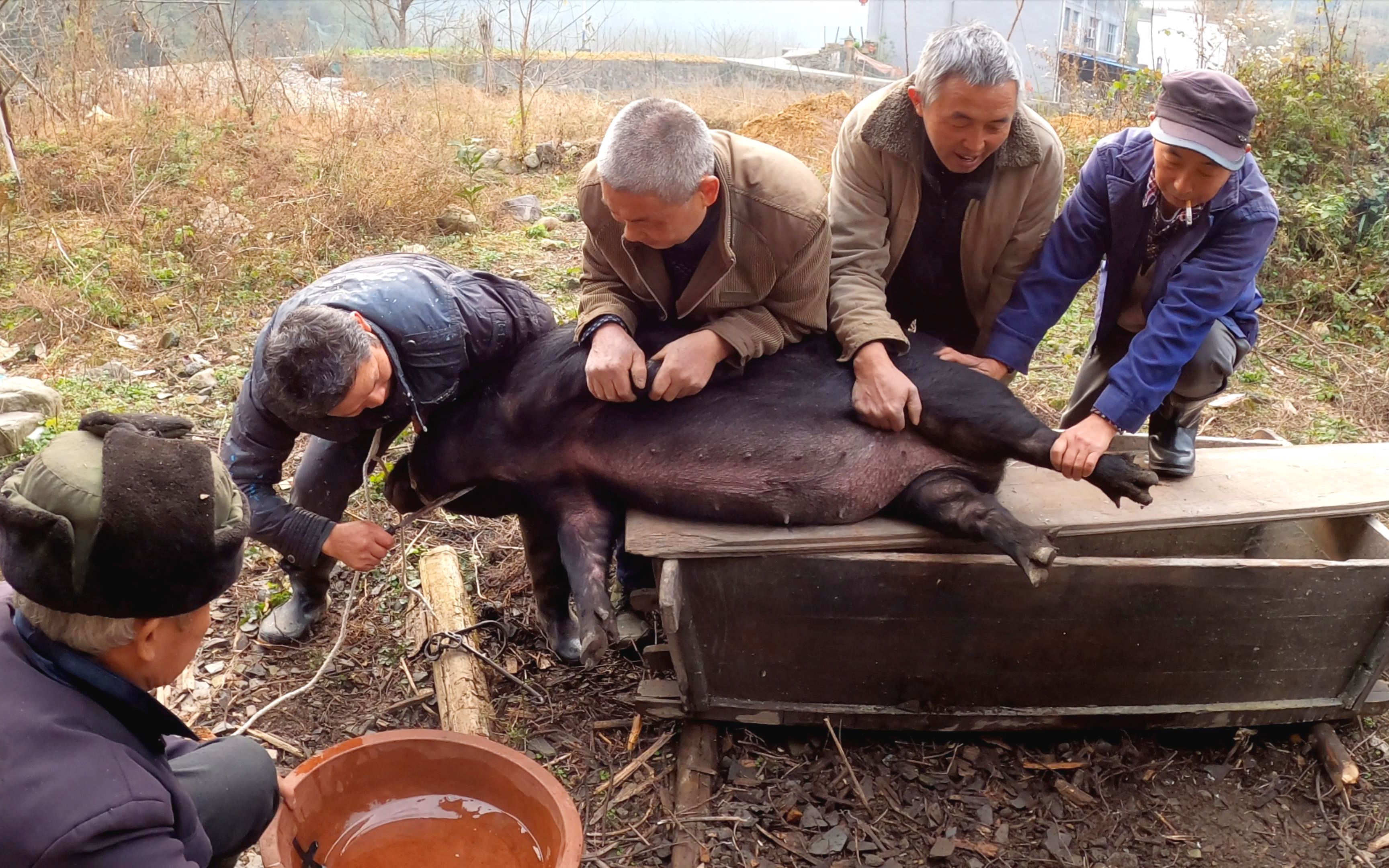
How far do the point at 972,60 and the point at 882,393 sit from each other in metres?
0.95

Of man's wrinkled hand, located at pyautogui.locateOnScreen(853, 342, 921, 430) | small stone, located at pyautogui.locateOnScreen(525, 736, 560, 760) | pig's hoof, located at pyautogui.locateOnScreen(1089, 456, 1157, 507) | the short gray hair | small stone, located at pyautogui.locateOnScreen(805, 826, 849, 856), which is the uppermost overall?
the short gray hair

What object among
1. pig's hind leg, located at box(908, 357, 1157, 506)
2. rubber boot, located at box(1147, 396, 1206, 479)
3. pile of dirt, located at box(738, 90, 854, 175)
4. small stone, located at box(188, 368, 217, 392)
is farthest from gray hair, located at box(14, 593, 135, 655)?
pile of dirt, located at box(738, 90, 854, 175)

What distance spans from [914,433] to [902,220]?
28.5 inches

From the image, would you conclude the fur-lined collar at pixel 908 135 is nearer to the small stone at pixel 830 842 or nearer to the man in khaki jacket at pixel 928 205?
the man in khaki jacket at pixel 928 205

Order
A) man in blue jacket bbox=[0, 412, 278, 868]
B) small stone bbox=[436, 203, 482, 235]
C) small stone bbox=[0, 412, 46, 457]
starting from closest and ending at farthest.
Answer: man in blue jacket bbox=[0, 412, 278, 868], small stone bbox=[0, 412, 46, 457], small stone bbox=[436, 203, 482, 235]

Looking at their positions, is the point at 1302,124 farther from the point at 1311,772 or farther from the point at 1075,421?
the point at 1311,772

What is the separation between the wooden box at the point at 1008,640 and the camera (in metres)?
2.59

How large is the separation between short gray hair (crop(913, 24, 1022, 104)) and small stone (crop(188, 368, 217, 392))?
3.81m

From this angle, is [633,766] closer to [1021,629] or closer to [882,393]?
[1021,629]

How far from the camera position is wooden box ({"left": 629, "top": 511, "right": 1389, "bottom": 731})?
2.59m

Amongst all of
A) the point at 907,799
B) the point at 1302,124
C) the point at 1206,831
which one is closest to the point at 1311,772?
the point at 1206,831

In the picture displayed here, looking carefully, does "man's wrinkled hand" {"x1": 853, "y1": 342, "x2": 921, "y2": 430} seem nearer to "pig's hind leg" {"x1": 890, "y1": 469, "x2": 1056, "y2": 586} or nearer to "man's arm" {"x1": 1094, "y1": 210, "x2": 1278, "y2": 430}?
"pig's hind leg" {"x1": 890, "y1": 469, "x2": 1056, "y2": 586}

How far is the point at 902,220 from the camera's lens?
3.16 metres

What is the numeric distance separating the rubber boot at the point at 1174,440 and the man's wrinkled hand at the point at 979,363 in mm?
524
